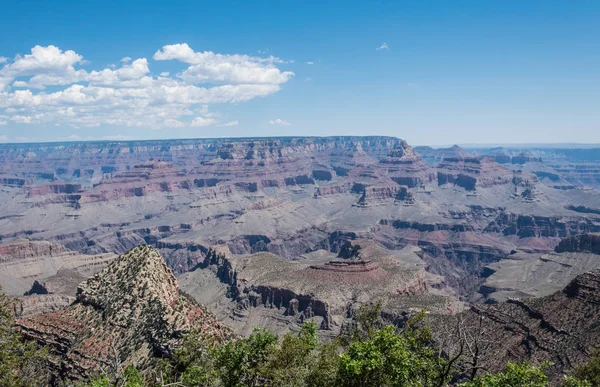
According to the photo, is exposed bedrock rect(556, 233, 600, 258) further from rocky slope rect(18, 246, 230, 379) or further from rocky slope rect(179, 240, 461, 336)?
rocky slope rect(18, 246, 230, 379)

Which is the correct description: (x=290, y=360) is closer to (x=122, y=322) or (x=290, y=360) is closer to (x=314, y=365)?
(x=314, y=365)

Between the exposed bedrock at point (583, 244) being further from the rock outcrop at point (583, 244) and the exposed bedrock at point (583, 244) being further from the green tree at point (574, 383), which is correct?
the green tree at point (574, 383)

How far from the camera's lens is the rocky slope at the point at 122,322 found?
168ft

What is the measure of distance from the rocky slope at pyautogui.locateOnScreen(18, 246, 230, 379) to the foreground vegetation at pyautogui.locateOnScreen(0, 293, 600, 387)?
6.68 metres

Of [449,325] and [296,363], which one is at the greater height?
[296,363]

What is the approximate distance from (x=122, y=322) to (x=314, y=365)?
31.7 meters

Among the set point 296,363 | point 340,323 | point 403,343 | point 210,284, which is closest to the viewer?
point 403,343

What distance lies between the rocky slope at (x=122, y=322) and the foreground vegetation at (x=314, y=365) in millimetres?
6675

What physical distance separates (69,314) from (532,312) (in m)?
76.8

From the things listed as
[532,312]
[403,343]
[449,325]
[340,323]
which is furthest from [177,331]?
[340,323]

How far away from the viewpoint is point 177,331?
51.7 meters

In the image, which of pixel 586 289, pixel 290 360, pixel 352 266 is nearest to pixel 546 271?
pixel 352 266

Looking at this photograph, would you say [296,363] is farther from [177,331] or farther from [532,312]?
[532,312]

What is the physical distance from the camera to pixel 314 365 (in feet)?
109
